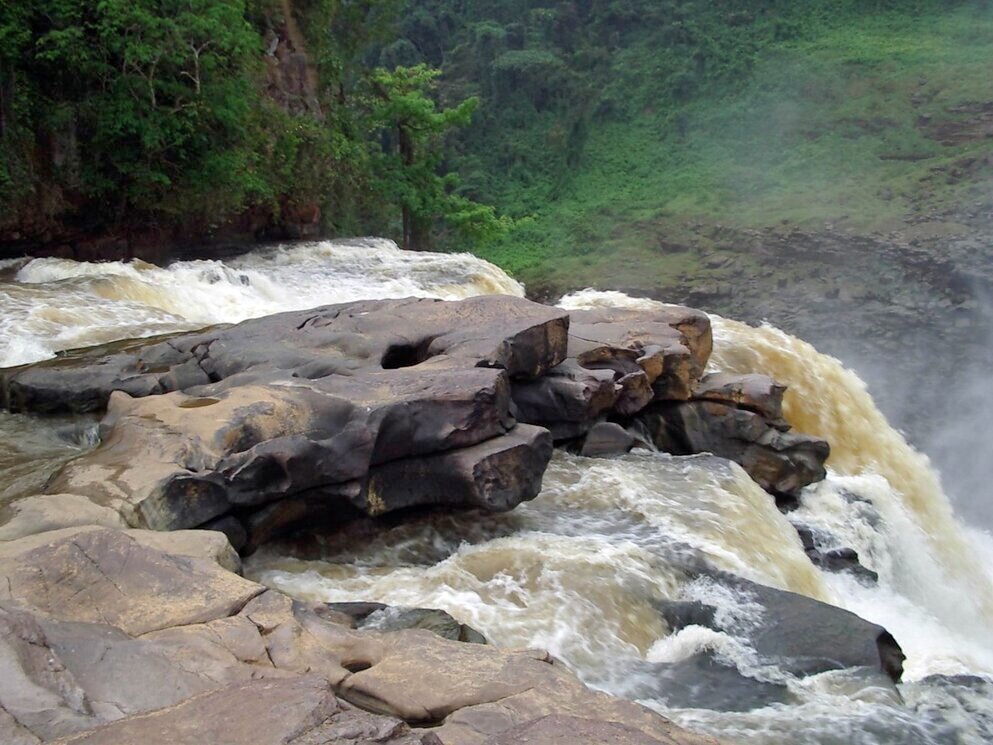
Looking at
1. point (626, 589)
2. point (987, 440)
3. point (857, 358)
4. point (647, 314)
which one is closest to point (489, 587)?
point (626, 589)

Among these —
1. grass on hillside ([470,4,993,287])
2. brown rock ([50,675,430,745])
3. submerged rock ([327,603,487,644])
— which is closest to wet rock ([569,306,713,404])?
submerged rock ([327,603,487,644])

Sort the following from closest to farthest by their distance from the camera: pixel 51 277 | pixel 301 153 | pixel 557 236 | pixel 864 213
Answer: pixel 51 277
pixel 301 153
pixel 864 213
pixel 557 236

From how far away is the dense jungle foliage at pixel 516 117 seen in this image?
1369 cm

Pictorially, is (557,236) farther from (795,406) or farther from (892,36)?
(795,406)

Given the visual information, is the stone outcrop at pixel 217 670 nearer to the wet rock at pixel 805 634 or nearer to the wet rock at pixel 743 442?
the wet rock at pixel 805 634

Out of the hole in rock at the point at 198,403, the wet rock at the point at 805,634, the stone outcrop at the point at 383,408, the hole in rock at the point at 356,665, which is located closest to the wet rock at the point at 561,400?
the stone outcrop at the point at 383,408

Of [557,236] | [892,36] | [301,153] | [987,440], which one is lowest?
[987,440]

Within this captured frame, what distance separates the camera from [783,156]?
3556cm

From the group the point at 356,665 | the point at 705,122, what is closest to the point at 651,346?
the point at 356,665

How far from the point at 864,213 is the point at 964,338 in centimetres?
735

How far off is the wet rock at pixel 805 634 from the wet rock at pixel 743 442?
3295 millimetres

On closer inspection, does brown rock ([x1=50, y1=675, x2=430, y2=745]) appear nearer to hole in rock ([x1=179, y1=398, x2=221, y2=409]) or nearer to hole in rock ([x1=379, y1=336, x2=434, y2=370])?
hole in rock ([x1=179, y1=398, x2=221, y2=409])

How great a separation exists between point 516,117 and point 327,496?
115 feet

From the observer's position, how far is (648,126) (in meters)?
39.6
